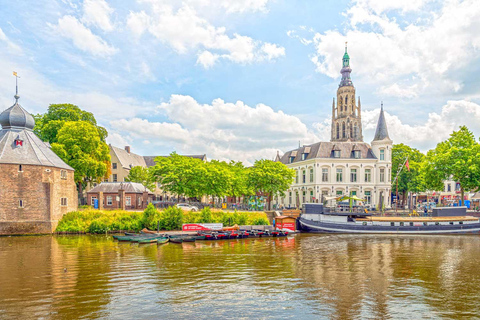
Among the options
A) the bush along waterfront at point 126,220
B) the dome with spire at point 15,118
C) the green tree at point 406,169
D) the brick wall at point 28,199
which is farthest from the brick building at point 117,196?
the green tree at point 406,169

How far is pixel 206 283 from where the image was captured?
1911 cm

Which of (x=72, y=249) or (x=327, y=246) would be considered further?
(x=327, y=246)

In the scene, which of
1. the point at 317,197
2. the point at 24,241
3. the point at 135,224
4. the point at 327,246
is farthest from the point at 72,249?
the point at 317,197

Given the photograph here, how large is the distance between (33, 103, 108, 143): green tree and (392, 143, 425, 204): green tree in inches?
2467

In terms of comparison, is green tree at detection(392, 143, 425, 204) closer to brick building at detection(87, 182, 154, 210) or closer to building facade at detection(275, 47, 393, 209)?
building facade at detection(275, 47, 393, 209)

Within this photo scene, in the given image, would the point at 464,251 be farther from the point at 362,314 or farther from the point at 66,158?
the point at 66,158

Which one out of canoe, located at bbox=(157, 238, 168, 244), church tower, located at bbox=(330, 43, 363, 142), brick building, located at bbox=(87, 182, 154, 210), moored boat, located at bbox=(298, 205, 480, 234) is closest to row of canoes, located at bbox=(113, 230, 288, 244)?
canoe, located at bbox=(157, 238, 168, 244)

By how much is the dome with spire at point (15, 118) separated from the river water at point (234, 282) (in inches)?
658

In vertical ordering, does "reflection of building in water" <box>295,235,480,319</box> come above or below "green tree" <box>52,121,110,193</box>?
below

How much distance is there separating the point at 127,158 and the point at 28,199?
42.7 metres

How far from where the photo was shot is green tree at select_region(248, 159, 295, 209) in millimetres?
57312

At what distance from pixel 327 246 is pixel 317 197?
31.0 meters

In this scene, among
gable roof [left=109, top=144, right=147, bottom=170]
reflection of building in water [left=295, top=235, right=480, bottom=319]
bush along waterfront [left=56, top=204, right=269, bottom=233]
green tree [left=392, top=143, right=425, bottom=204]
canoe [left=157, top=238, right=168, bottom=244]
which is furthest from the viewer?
gable roof [left=109, top=144, right=147, bottom=170]

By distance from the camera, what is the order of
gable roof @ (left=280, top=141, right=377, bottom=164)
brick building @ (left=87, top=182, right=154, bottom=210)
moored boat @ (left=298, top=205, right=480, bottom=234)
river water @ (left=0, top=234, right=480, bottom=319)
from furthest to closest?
gable roof @ (left=280, top=141, right=377, bottom=164) → brick building @ (left=87, top=182, right=154, bottom=210) → moored boat @ (left=298, top=205, right=480, bottom=234) → river water @ (left=0, top=234, right=480, bottom=319)
